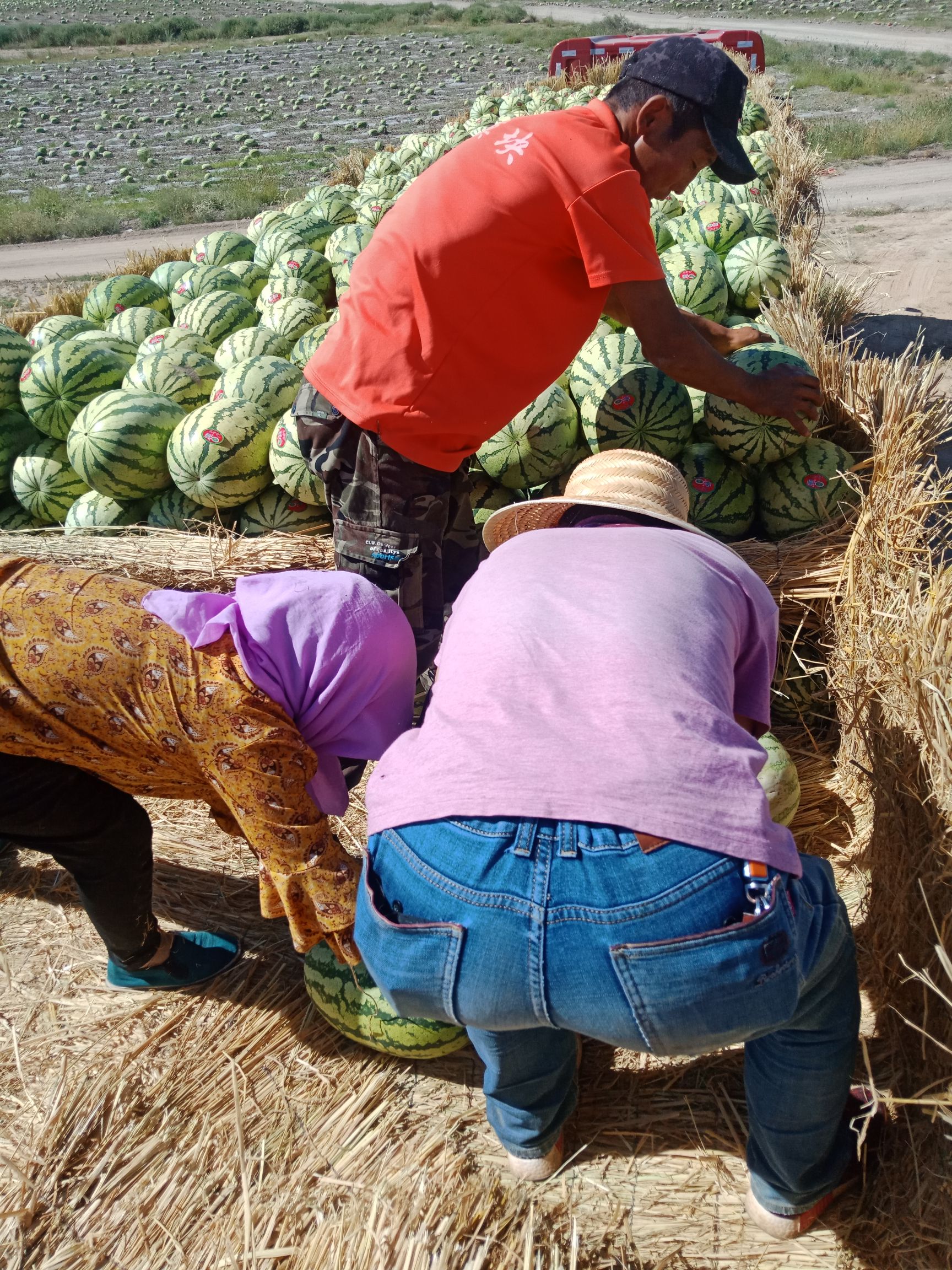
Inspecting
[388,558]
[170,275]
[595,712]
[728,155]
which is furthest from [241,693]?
[170,275]

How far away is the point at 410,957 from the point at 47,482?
3931mm

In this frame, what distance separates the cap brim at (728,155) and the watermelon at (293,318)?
9.11 ft

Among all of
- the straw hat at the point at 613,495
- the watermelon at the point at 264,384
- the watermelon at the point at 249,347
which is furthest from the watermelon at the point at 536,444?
the watermelon at the point at 249,347

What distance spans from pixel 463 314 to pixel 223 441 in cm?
179

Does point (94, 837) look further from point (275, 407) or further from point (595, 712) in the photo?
point (275, 407)

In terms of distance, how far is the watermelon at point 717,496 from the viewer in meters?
3.72

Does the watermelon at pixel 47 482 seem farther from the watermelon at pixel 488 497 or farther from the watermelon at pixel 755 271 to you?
the watermelon at pixel 755 271

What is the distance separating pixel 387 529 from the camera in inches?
112

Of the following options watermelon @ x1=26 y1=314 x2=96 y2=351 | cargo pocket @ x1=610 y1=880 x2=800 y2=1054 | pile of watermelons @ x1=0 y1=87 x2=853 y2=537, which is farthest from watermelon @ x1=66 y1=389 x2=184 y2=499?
cargo pocket @ x1=610 y1=880 x2=800 y2=1054

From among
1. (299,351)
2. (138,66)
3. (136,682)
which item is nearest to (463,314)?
(136,682)

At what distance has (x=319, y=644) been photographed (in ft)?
6.37

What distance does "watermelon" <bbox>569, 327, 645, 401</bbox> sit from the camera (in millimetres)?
3791

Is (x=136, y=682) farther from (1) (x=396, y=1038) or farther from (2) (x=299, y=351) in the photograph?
(2) (x=299, y=351)

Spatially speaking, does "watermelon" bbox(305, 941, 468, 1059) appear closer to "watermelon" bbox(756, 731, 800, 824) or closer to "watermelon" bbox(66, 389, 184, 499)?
"watermelon" bbox(756, 731, 800, 824)
